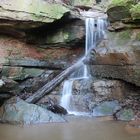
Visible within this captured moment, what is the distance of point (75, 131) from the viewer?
8.27 meters

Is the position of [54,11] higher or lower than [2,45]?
higher

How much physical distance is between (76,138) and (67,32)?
20.3 ft

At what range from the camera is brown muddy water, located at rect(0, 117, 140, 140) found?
25.3 feet

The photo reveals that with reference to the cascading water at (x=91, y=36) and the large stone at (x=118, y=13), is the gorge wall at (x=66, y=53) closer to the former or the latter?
the large stone at (x=118, y=13)

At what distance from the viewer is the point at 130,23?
10953 millimetres

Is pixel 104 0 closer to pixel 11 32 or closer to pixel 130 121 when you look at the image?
pixel 11 32

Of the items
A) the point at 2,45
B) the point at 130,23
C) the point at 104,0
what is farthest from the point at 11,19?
the point at 104,0

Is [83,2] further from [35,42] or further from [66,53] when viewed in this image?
[35,42]

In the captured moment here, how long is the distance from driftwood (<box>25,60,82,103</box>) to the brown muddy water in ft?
6.52

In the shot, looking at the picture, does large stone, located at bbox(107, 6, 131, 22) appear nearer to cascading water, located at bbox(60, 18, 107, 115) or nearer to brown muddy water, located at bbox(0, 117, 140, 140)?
cascading water, located at bbox(60, 18, 107, 115)

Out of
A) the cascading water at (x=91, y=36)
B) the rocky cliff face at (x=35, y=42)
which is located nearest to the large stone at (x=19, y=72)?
the rocky cliff face at (x=35, y=42)

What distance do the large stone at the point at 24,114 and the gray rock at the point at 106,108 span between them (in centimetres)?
138

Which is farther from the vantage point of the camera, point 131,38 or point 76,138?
point 131,38

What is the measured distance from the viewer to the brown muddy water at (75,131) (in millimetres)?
7707
